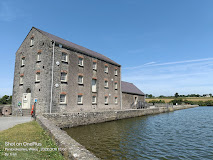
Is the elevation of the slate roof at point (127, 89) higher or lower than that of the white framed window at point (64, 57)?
lower

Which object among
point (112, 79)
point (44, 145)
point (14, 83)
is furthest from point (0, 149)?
point (112, 79)

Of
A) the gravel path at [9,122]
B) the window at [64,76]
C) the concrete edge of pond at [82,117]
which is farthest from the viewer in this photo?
the window at [64,76]

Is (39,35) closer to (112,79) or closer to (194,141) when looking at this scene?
(112,79)

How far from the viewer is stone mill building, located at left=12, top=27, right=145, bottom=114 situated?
1759 cm

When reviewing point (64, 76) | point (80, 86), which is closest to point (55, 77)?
point (64, 76)

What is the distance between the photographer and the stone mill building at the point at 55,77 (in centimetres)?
1759

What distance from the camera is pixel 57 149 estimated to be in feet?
20.6

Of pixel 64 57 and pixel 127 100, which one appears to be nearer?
pixel 64 57

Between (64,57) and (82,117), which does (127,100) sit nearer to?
(82,117)

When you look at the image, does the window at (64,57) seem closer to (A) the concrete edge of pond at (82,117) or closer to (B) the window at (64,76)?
(B) the window at (64,76)

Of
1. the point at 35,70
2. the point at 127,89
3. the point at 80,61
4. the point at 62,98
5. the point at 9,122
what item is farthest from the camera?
the point at 127,89

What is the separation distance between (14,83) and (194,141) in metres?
23.5

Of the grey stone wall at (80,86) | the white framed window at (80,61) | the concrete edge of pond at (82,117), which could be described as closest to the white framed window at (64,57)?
the grey stone wall at (80,86)

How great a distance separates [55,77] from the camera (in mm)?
17781
